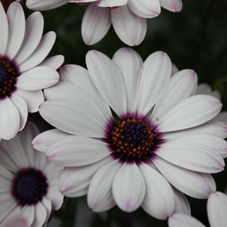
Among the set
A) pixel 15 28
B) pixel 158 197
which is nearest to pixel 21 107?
pixel 15 28

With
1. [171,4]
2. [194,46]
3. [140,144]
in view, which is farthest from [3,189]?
[194,46]

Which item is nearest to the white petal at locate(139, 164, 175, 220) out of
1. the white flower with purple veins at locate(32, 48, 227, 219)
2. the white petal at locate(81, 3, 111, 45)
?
the white flower with purple veins at locate(32, 48, 227, 219)

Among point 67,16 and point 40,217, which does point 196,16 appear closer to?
point 67,16

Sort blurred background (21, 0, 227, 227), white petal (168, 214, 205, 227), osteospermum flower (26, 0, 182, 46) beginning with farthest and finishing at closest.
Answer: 1. blurred background (21, 0, 227, 227)
2. osteospermum flower (26, 0, 182, 46)
3. white petal (168, 214, 205, 227)

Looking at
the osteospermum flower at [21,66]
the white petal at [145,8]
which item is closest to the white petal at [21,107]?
the osteospermum flower at [21,66]

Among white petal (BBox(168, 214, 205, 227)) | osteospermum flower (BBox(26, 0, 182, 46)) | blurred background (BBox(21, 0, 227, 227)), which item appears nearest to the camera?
white petal (BBox(168, 214, 205, 227))

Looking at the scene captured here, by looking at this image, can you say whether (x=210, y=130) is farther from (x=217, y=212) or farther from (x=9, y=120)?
(x=9, y=120)

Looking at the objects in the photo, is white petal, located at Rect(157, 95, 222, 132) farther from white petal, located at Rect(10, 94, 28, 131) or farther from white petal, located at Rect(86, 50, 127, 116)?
white petal, located at Rect(10, 94, 28, 131)

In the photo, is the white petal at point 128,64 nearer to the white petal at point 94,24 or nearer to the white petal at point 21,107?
the white petal at point 94,24
